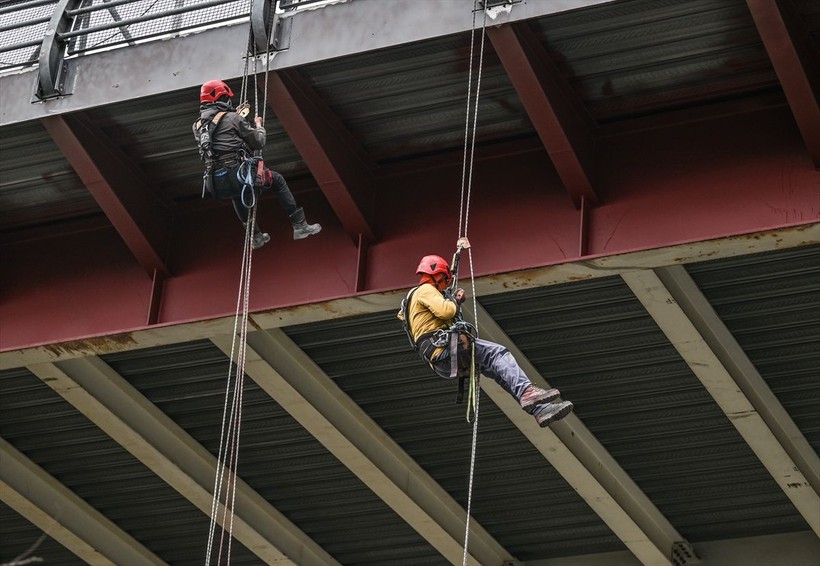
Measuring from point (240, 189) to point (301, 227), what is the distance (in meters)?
0.85

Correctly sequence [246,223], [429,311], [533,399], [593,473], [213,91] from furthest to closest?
1. [593,473]
2. [246,223]
3. [213,91]
4. [429,311]
5. [533,399]

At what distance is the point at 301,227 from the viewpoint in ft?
51.6

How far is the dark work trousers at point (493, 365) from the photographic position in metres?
14.2

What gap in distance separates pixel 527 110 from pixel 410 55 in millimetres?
1205

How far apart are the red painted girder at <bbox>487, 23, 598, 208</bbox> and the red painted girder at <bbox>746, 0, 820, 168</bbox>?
79.4 inches

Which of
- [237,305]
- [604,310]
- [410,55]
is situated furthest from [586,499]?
[410,55]

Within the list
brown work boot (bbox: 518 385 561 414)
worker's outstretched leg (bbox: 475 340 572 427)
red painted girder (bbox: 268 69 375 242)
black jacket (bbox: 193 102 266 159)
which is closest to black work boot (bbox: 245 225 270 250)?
red painted girder (bbox: 268 69 375 242)

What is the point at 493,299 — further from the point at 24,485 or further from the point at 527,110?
the point at 24,485

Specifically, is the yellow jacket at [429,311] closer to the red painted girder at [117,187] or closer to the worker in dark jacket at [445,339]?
the worker in dark jacket at [445,339]

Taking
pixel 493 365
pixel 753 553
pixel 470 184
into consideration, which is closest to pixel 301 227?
pixel 470 184

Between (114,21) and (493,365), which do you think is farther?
(114,21)

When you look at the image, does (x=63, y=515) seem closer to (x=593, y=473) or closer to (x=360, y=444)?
(x=360, y=444)

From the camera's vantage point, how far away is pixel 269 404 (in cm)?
1941

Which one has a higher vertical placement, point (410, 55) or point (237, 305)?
point (410, 55)
